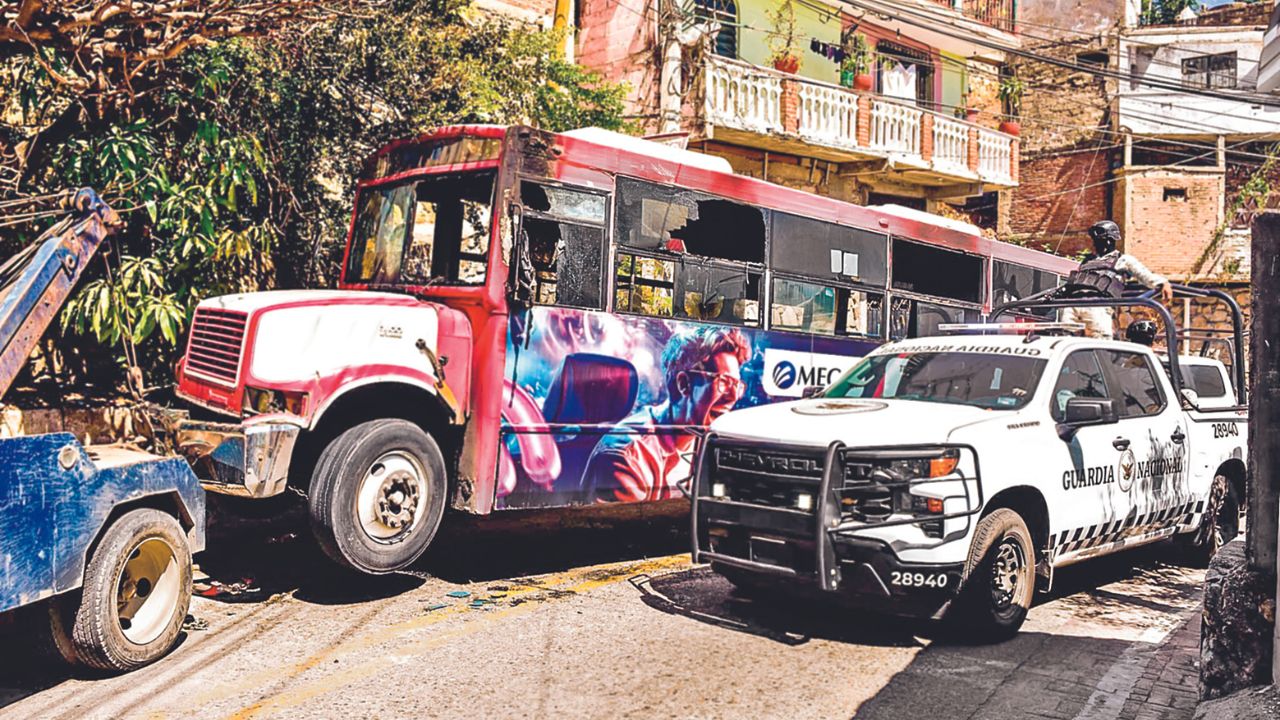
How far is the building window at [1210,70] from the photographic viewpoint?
1161 inches

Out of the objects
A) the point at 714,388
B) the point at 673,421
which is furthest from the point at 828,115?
the point at 673,421

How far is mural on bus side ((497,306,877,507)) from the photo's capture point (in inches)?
289

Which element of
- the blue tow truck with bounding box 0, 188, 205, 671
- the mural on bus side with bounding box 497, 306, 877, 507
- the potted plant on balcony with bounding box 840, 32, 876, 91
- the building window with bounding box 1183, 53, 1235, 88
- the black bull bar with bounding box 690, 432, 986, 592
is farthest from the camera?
the building window with bounding box 1183, 53, 1235, 88

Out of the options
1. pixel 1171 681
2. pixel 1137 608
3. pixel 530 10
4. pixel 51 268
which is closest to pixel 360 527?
pixel 51 268

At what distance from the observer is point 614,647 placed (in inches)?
229

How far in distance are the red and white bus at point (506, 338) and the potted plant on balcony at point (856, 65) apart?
1377cm

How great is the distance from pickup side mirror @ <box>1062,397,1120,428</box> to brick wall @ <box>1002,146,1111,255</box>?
25.5 metres

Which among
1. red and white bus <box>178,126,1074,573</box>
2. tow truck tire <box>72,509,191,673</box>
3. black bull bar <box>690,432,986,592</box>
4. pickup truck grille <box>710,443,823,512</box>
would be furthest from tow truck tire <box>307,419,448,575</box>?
black bull bar <box>690,432,986,592</box>

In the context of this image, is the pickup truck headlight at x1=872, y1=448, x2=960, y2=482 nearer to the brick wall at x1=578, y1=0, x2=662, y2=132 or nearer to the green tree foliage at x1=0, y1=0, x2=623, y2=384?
the green tree foliage at x1=0, y1=0, x2=623, y2=384

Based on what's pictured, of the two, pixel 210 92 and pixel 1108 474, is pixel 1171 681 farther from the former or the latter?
pixel 210 92

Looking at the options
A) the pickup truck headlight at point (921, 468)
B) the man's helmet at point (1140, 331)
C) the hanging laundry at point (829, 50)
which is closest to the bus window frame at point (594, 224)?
the pickup truck headlight at point (921, 468)

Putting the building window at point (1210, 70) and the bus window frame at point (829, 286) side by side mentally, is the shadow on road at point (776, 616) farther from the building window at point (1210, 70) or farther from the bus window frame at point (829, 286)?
the building window at point (1210, 70)

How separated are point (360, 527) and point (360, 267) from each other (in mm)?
2629

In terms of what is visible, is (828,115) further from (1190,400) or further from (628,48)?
(1190,400)
